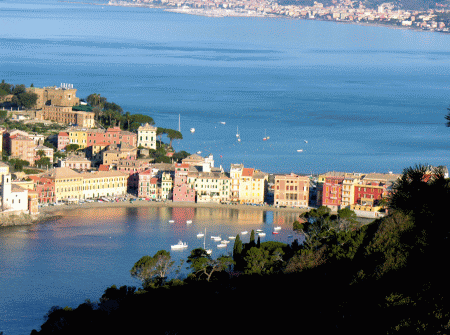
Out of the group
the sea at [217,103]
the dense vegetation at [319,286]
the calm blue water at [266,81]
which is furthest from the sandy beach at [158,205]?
the dense vegetation at [319,286]

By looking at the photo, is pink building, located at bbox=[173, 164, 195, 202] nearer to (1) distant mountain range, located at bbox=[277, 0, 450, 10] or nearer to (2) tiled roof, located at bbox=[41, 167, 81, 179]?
(2) tiled roof, located at bbox=[41, 167, 81, 179]

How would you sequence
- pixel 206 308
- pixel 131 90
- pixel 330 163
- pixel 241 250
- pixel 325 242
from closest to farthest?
pixel 206 308
pixel 325 242
pixel 241 250
pixel 330 163
pixel 131 90

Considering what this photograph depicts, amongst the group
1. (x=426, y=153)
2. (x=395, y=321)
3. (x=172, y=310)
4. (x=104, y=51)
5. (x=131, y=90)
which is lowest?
(x=172, y=310)

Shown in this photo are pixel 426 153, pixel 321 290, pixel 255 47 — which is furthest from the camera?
pixel 255 47

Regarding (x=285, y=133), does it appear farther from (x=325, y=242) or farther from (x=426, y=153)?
(x=325, y=242)

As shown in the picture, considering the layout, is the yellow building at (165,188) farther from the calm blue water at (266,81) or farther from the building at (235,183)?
the calm blue water at (266,81)

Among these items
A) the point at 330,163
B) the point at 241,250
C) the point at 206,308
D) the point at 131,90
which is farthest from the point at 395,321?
the point at 131,90

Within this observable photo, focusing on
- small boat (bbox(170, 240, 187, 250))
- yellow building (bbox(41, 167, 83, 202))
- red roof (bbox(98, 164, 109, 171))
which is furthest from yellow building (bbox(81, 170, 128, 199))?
small boat (bbox(170, 240, 187, 250))
